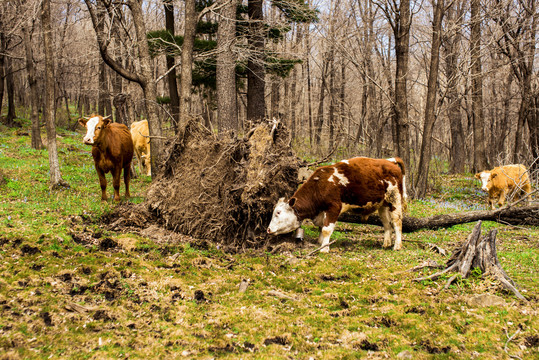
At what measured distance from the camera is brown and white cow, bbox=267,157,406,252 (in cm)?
764

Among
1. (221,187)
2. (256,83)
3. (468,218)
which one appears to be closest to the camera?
(221,187)

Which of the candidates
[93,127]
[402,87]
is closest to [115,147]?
[93,127]

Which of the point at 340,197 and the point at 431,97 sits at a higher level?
the point at 431,97

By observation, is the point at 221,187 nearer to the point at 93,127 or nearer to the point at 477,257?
the point at 93,127

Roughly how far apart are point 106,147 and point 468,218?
881 cm

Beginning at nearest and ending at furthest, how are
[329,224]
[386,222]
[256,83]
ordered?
1. [329,224]
2. [386,222]
3. [256,83]

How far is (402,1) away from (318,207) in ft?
30.2

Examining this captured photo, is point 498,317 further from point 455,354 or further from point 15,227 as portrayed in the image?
point 15,227

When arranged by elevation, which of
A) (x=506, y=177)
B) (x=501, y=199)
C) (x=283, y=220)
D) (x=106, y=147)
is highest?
(x=106, y=147)

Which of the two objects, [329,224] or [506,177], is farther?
[506,177]

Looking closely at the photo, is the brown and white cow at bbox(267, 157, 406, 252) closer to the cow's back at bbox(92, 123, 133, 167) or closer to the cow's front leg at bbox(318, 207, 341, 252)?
the cow's front leg at bbox(318, 207, 341, 252)

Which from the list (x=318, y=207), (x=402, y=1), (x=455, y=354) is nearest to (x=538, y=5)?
(x=402, y=1)

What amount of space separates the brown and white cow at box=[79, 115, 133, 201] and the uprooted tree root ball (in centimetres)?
120

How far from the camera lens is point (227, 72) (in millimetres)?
11789
